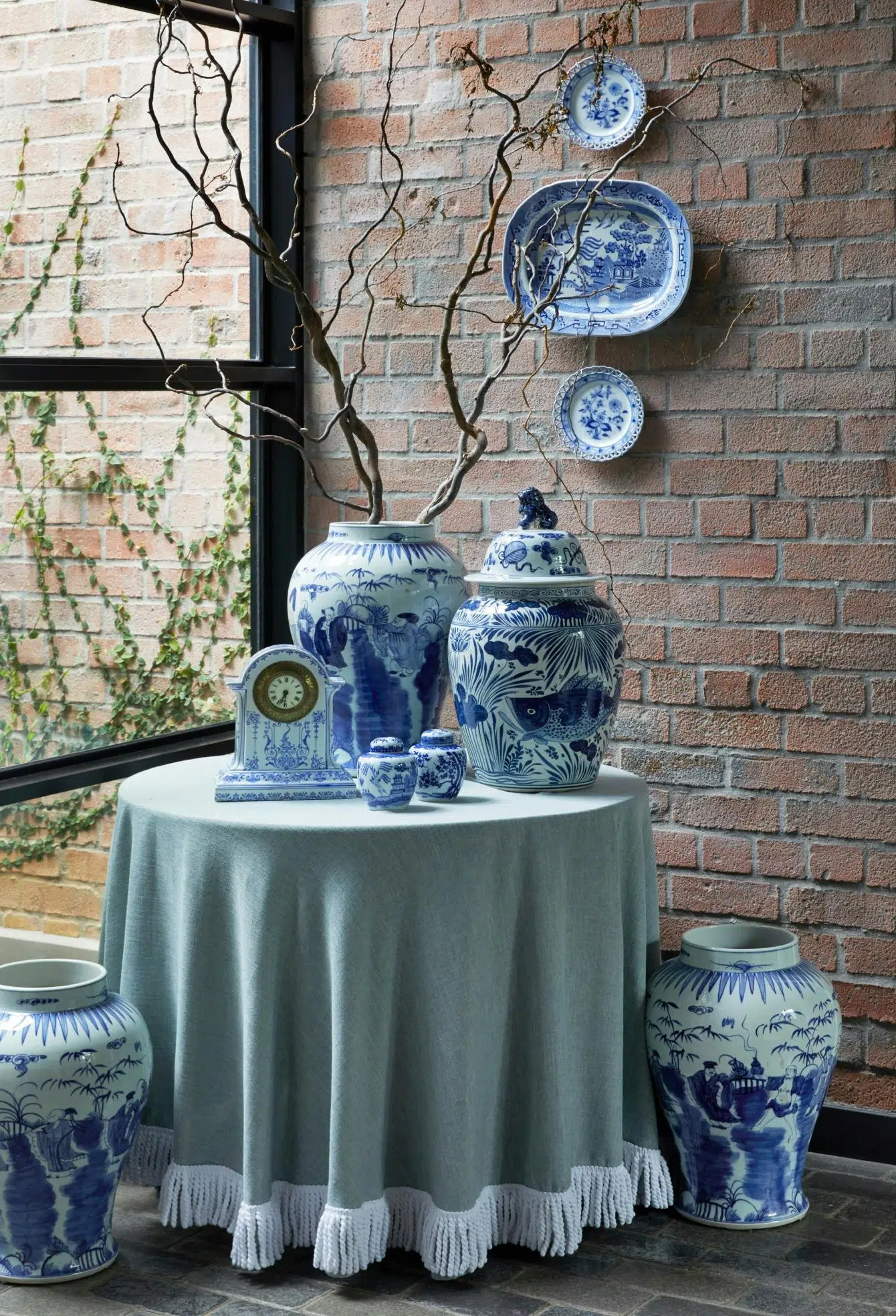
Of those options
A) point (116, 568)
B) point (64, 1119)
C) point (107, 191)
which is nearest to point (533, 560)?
point (116, 568)

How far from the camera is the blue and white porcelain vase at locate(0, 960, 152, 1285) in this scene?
7.36ft

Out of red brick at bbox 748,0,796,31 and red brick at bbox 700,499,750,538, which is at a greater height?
red brick at bbox 748,0,796,31

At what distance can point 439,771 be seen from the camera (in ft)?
8.00

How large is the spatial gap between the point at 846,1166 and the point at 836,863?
531 millimetres

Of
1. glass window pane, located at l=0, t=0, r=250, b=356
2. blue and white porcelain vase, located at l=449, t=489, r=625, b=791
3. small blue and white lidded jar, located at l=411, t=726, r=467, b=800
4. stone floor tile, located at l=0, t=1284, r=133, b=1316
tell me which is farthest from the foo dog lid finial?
stone floor tile, located at l=0, t=1284, r=133, b=1316

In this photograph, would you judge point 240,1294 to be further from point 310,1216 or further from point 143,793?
point 143,793

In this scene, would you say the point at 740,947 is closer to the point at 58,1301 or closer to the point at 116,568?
the point at 58,1301

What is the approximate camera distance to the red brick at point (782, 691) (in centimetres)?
295

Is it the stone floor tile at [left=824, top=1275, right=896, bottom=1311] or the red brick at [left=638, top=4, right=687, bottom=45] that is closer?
the stone floor tile at [left=824, top=1275, right=896, bottom=1311]

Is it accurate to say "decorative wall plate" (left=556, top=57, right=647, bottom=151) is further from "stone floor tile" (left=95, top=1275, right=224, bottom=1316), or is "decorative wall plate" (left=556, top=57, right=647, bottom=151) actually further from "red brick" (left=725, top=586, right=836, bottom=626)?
"stone floor tile" (left=95, top=1275, right=224, bottom=1316)

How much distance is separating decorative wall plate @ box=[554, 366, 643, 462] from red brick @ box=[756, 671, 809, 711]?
51 centimetres

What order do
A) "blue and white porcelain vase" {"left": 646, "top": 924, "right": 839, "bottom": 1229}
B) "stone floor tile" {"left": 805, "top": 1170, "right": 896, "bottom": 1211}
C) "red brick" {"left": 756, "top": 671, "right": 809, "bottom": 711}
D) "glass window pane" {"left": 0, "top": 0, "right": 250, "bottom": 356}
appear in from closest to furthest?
"blue and white porcelain vase" {"left": 646, "top": 924, "right": 839, "bottom": 1229} → "stone floor tile" {"left": 805, "top": 1170, "right": 896, "bottom": 1211} → "glass window pane" {"left": 0, "top": 0, "right": 250, "bottom": 356} → "red brick" {"left": 756, "top": 671, "right": 809, "bottom": 711}

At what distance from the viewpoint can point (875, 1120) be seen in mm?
2906

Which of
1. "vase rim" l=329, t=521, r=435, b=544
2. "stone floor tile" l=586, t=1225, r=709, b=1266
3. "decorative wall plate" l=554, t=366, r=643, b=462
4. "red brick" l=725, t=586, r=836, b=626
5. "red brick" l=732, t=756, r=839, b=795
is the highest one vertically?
"decorative wall plate" l=554, t=366, r=643, b=462
